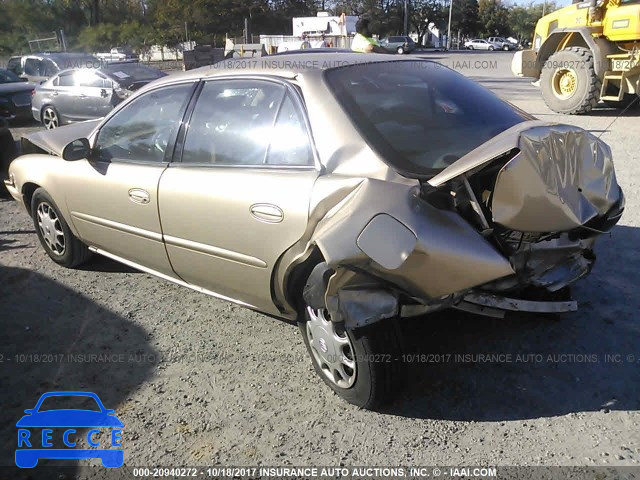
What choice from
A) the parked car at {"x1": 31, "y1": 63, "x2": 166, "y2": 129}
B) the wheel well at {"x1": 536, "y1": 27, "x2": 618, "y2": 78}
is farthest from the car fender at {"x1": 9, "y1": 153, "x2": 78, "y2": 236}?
the wheel well at {"x1": 536, "y1": 27, "x2": 618, "y2": 78}

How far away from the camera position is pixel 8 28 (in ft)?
147

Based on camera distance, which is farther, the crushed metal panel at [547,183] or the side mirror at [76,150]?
the side mirror at [76,150]

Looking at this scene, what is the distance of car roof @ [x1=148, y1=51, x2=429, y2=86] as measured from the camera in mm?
3021

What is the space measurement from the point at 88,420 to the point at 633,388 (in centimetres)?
281

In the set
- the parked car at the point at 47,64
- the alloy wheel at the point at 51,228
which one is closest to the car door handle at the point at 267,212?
the alloy wheel at the point at 51,228

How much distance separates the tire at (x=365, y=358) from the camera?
2.53 meters

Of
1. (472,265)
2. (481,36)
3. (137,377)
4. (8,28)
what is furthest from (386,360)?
(481,36)

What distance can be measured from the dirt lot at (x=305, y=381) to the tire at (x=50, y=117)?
29.9 ft

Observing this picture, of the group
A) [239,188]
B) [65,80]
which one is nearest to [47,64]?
[65,80]

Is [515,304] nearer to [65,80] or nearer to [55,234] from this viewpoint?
[55,234]

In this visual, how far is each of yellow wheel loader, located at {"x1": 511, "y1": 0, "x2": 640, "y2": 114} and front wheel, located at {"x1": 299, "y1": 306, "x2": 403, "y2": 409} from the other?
9.04 metres

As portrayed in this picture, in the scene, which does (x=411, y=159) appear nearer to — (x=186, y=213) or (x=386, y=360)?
(x=386, y=360)

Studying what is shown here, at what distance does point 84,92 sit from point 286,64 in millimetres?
10006

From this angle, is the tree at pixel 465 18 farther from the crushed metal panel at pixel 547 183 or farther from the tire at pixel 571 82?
the crushed metal panel at pixel 547 183
